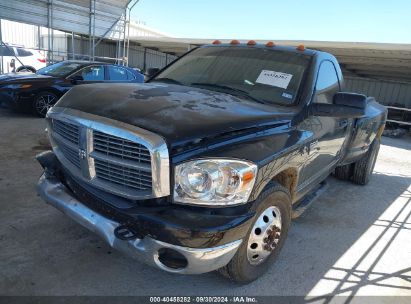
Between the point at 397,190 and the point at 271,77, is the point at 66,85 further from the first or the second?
the point at 397,190

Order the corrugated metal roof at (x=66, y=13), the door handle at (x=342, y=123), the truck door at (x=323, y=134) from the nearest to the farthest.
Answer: the truck door at (x=323, y=134) < the door handle at (x=342, y=123) < the corrugated metal roof at (x=66, y=13)

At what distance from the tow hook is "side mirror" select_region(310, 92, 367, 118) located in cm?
193

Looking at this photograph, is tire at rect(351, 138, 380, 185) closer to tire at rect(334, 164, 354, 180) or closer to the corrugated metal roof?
tire at rect(334, 164, 354, 180)

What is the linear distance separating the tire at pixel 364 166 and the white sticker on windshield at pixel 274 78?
2.86 meters

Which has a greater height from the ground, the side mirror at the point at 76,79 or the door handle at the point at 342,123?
the door handle at the point at 342,123

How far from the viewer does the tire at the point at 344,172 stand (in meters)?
5.78

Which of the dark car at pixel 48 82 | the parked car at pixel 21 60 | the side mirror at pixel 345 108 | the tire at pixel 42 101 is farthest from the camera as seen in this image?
the parked car at pixel 21 60

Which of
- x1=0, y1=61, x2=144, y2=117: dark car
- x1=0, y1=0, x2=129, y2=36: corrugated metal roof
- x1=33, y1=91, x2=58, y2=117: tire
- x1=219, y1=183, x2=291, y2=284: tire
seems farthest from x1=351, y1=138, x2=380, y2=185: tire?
x1=0, y1=0, x2=129, y2=36: corrugated metal roof

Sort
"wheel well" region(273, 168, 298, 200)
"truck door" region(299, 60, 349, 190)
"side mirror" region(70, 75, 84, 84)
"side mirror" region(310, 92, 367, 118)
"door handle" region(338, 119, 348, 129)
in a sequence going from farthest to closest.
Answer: "side mirror" region(70, 75, 84, 84) → "door handle" region(338, 119, 348, 129) → "truck door" region(299, 60, 349, 190) → "side mirror" region(310, 92, 367, 118) → "wheel well" region(273, 168, 298, 200)

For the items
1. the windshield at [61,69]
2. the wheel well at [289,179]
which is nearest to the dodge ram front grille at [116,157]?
the wheel well at [289,179]

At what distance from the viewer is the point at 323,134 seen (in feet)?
11.7

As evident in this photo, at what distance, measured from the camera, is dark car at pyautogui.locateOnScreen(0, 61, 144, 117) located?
8055 millimetres

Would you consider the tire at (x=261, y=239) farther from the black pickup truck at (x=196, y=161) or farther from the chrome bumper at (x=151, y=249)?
the chrome bumper at (x=151, y=249)

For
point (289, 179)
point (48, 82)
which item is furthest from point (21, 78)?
point (289, 179)
